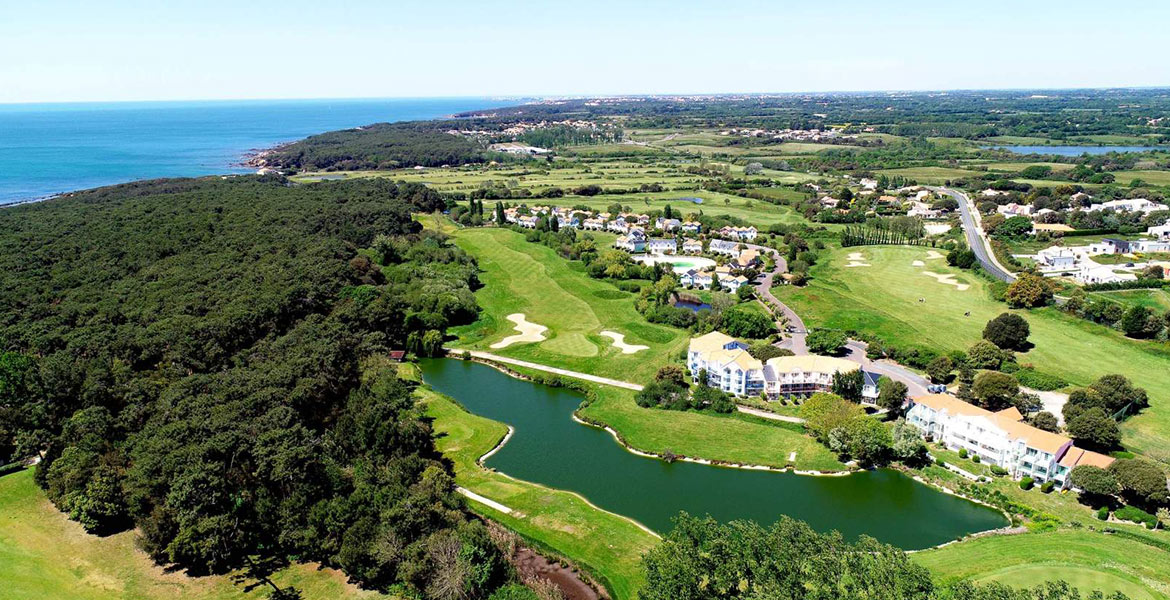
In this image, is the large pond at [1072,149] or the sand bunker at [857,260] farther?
the large pond at [1072,149]

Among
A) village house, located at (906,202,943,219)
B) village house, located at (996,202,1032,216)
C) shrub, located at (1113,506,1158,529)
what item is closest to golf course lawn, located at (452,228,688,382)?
shrub, located at (1113,506,1158,529)

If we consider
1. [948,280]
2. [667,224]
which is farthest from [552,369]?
[667,224]

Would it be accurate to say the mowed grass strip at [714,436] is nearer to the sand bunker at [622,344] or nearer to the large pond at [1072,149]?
the sand bunker at [622,344]

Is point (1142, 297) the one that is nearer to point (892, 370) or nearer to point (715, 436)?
point (892, 370)

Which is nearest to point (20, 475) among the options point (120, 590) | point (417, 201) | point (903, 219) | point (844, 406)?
point (120, 590)

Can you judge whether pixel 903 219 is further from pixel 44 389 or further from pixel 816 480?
pixel 44 389

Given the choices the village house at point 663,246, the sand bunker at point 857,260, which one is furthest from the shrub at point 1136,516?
the village house at point 663,246
